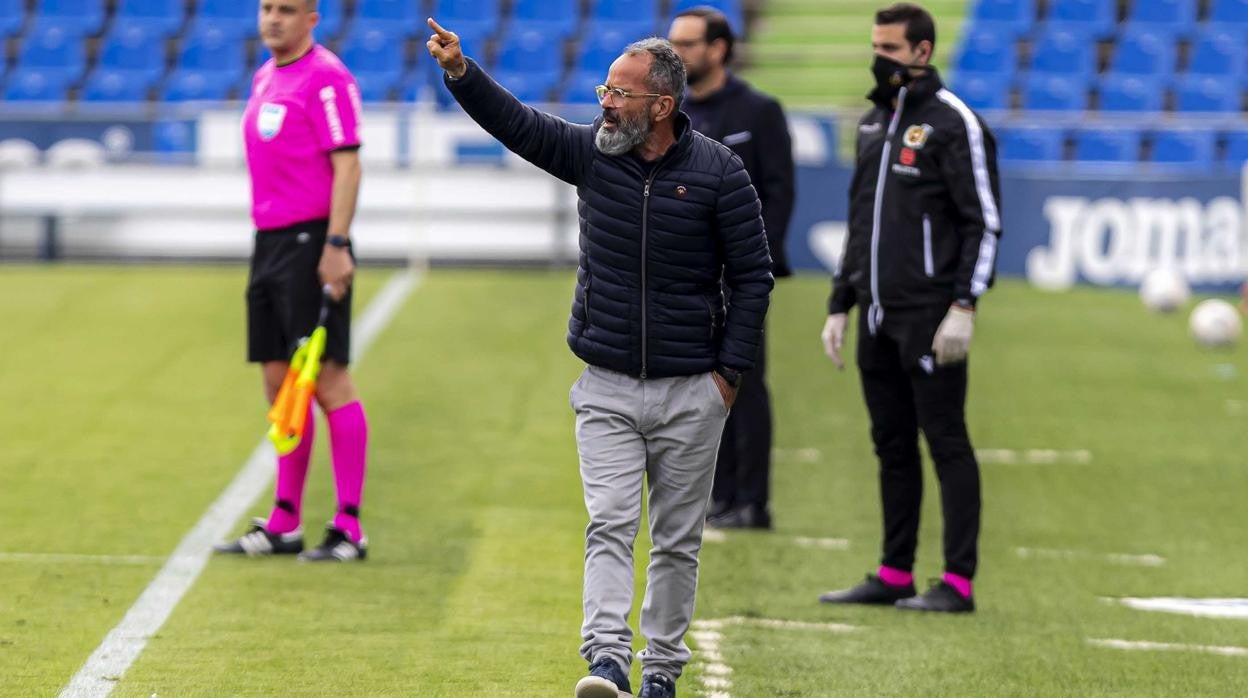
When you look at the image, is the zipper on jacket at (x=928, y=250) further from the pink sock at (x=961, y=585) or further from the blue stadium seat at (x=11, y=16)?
the blue stadium seat at (x=11, y=16)

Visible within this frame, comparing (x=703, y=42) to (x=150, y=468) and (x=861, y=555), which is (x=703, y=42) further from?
(x=150, y=468)

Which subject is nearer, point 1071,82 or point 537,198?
point 537,198

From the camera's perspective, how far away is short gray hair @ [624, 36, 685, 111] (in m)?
4.75

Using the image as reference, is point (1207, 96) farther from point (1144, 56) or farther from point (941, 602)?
point (941, 602)

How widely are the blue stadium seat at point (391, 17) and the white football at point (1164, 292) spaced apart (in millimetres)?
8898

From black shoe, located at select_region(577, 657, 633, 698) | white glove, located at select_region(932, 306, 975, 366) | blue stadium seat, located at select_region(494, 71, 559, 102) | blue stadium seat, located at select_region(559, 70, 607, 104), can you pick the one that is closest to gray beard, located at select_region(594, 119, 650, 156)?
black shoe, located at select_region(577, 657, 633, 698)

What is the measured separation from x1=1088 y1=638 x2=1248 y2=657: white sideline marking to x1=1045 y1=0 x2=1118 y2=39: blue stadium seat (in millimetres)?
15878

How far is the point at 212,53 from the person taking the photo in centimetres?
2073

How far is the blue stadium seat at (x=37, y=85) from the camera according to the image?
66.9 feet

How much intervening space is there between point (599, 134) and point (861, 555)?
10.0ft

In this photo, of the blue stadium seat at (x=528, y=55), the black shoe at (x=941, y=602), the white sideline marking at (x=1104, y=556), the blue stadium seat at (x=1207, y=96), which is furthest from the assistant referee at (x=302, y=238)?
the blue stadium seat at (x=1207, y=96)

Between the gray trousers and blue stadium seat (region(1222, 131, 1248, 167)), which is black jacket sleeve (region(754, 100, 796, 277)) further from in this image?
blue stadium seat (region(1222, 131, 1248, 167))

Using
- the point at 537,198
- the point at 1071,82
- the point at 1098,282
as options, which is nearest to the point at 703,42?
the point at 537,198

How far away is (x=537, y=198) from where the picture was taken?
52.1 ft
